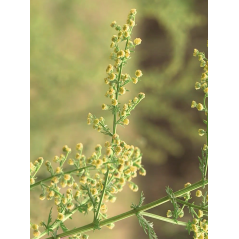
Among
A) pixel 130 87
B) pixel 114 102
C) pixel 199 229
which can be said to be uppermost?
pixel 130 87

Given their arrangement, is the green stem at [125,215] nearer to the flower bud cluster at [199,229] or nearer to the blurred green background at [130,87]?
the flower bud cluster at [199,229]

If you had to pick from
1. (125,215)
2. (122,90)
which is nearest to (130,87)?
(122,90)

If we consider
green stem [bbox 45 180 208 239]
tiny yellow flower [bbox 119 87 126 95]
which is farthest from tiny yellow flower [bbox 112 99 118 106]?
green stem [bbox 45 180 208 239]

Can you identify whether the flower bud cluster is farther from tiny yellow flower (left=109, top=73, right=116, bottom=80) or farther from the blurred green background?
tiny yellow flower (left=109, top=73, right=116, bottom=80)

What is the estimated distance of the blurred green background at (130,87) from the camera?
76cm

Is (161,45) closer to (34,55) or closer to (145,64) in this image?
(145,64)

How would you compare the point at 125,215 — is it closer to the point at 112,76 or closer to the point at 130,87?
the point at 112,76

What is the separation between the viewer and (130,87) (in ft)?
2.91

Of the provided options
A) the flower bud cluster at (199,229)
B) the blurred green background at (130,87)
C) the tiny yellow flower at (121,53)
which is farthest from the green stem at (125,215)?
the tiny yellow flower at (121,53)
